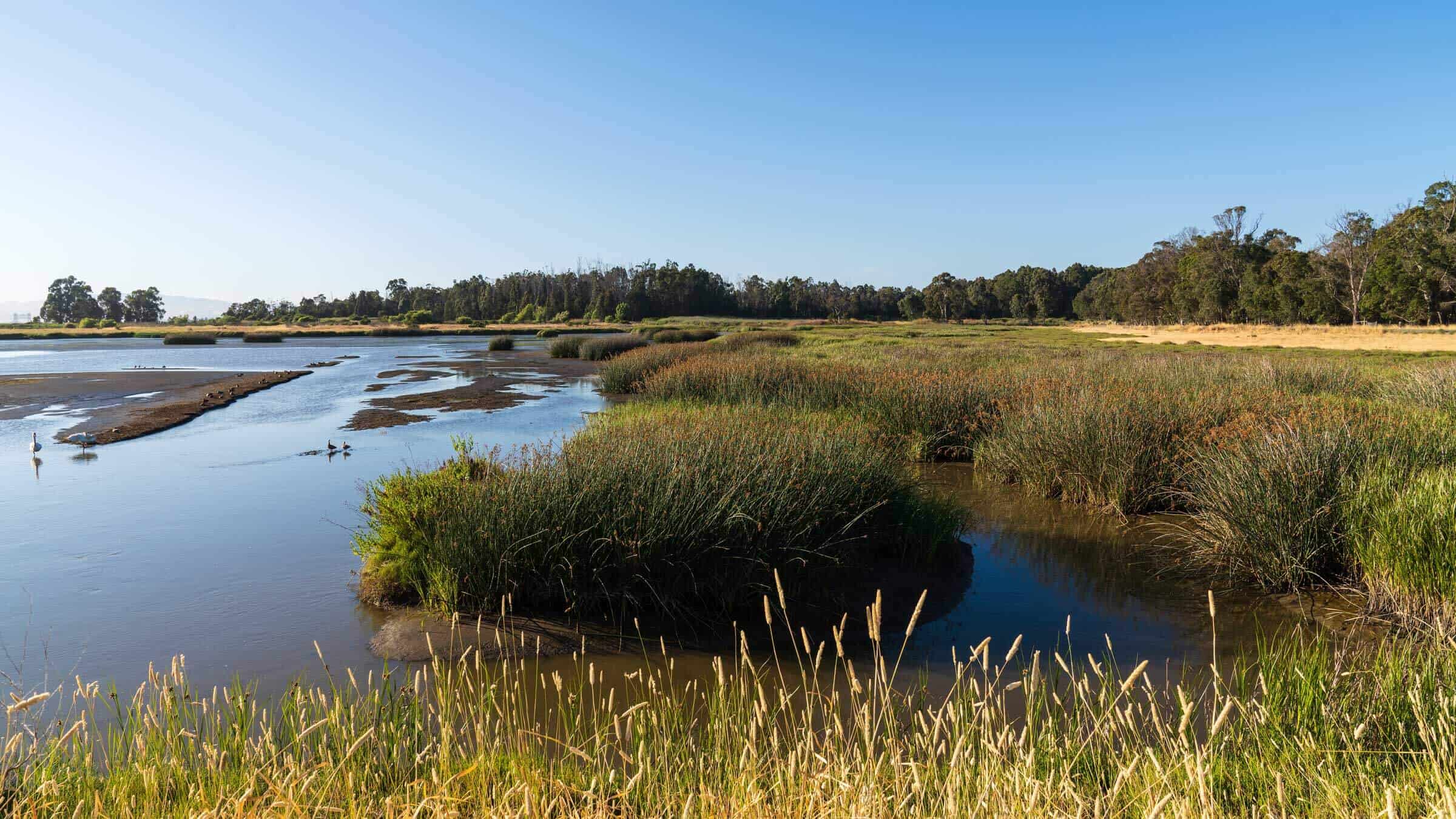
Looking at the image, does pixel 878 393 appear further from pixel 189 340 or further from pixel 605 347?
pixel 189 340

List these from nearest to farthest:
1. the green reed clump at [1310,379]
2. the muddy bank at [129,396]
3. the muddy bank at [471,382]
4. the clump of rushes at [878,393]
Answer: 1. the clump of rushes at [878,393]
2. the green reed clump at [1310,379]
3. the muddy bank at [129,396]
4. the muddy bank at [471,382]

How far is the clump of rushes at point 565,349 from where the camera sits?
44.4 meters

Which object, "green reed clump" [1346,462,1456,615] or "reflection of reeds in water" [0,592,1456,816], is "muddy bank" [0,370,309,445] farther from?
"green reed clump" [1346,462,1456,615]

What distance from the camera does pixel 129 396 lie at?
25375 millimetres

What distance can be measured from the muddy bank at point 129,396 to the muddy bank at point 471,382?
4.10 m

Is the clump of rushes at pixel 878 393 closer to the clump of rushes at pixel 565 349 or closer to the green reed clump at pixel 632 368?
the green reed clump at pixel 632 368

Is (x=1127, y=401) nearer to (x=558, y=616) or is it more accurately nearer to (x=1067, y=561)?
(x=1067, y=561)

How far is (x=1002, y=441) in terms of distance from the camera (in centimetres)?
1243

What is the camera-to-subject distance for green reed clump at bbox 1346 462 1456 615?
19.9 ft

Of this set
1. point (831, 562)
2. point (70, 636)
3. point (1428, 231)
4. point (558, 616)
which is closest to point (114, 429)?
point (70, 636)

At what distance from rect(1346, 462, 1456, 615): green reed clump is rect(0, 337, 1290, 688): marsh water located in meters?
0.81

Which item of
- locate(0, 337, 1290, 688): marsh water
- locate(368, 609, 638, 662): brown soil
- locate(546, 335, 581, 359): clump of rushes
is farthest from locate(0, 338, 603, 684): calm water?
locate(546, 335, 581, 359): clump of rushes

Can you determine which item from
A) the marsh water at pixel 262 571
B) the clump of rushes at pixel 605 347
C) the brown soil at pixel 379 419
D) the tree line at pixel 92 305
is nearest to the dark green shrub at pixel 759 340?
the clump of rushes at pixel 605 347

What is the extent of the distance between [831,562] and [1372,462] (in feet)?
18.0
